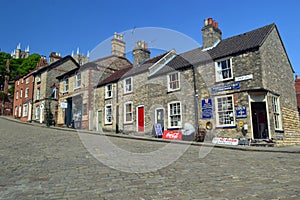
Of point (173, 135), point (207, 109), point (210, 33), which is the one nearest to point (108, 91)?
point (173, 135)

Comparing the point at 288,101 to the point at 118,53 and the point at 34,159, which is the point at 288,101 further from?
the point at 118,53

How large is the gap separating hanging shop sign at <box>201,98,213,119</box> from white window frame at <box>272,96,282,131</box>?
3787 millimetres

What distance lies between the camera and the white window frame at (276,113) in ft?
49.9

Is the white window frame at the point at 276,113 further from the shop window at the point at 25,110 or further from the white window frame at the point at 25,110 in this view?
the shop window at the point at 25,110

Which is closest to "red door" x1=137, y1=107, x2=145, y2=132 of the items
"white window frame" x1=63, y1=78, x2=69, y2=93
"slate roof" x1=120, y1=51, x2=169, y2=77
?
"slate roof" x1=120, y1=51, x2=169, y2=77

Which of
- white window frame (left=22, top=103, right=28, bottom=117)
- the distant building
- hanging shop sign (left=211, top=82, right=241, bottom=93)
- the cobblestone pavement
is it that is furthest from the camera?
the distant building

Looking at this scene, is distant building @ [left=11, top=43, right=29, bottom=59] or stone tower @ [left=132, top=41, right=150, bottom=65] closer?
stone tower @ [left=132, top=41, right=150, bottom=65]

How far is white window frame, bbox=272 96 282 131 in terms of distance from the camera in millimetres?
15198

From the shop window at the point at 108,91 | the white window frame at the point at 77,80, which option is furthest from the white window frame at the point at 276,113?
the white window frame at the point at 77,80

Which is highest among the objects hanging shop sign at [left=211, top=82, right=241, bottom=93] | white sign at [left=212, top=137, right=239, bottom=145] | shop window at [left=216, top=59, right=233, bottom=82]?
shop window at [left=216, top=59, right=233, bottom=82]

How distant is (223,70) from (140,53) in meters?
10.9

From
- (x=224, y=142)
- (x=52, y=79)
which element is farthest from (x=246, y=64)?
(x=52, y=79)

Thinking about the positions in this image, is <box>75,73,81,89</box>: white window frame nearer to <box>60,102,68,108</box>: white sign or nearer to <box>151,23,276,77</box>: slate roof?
<box>60,102,68,108</box>: white sign

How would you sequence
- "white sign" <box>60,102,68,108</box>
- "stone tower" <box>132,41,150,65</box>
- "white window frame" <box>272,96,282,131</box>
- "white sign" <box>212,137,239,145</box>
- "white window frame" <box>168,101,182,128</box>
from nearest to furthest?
"white sign" <box>212,137,239,145</box>
"white window frame" <box>272,96,282,131</box>
"white window frame" <box>168,101,182,128</box>
"stone tower" <box>132,41,150,65</box>
"white sign" <box>60,102,68,108</box>
